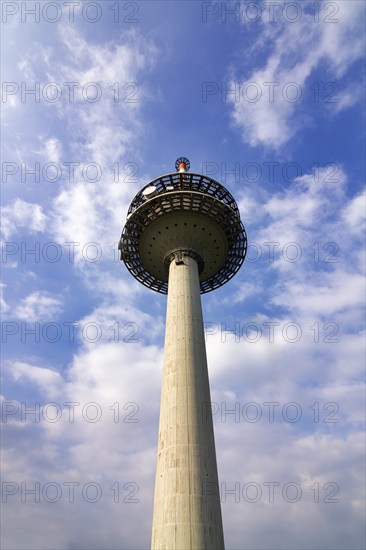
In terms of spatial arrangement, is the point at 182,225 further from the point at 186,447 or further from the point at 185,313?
the point at 186,447

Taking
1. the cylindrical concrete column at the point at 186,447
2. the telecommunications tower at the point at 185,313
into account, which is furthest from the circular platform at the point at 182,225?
the cylindrical concrete column at the point at 186,447

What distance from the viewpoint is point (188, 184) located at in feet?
116

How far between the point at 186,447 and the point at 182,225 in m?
19.2

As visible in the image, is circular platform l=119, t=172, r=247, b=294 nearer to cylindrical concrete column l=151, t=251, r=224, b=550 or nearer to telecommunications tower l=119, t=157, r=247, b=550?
telecommunications tower l=119, t=157, r=247, b=550

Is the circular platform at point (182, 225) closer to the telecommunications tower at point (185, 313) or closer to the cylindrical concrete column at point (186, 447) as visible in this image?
the telecommunications tower at point (185, 313)

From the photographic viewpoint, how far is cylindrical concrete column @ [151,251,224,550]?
66.6 feet

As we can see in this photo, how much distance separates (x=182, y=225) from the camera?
34.6 metres

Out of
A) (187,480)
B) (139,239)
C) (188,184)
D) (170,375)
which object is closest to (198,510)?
(187,480)

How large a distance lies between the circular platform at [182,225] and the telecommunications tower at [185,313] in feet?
0.30

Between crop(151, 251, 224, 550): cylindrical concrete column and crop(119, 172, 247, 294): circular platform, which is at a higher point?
crop(119, 172, 247, 294): circular platform

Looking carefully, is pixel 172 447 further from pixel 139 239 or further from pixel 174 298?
pixel 139 239

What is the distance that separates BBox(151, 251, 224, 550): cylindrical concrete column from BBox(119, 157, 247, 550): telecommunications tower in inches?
1.9

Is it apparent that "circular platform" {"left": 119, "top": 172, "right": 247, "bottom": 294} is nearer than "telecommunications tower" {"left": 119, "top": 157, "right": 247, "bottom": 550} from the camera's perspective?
No

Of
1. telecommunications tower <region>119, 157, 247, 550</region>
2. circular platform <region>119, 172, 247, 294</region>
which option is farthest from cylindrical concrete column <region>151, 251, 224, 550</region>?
circular platform <region>119, 172, 247, 294</region>
